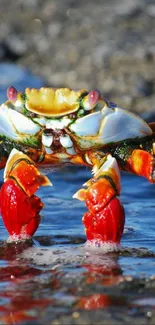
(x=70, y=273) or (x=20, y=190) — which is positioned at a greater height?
(x=20, y=190)

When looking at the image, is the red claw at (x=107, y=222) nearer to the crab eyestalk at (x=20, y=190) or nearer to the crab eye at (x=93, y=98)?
the crab eyestalk at (x=20, y=190)

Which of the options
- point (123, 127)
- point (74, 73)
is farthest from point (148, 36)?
point (123, 127)

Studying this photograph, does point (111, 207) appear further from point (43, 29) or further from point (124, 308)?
point (43, 29)

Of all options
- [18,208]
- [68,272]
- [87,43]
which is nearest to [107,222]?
[68,272]

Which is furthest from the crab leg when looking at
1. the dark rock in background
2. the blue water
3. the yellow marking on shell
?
the dark rock in background

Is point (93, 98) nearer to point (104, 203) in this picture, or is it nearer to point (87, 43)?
point (104, 203)

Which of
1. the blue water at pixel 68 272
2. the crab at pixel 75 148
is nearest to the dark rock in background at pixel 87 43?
the blue water at pixel 68 272
